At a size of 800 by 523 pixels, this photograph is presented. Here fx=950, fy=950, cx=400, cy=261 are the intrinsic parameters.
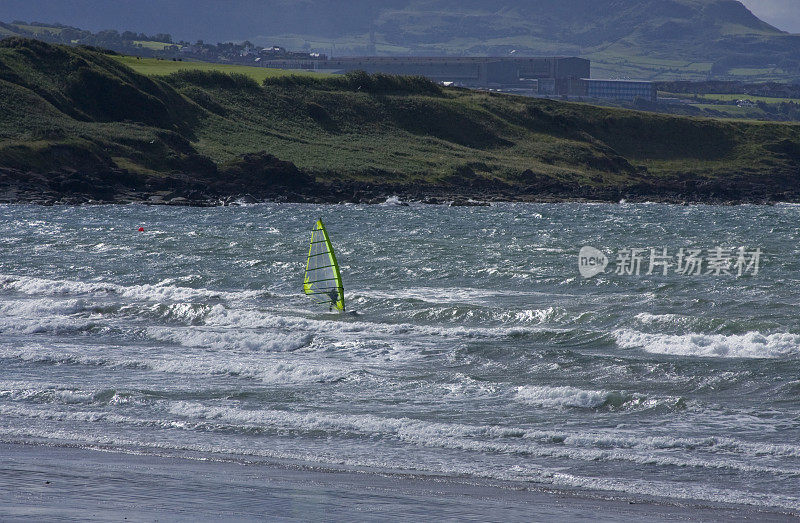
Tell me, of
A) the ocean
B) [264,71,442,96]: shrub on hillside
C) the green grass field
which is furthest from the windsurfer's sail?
[264,71,442,96]: shrub on hillside

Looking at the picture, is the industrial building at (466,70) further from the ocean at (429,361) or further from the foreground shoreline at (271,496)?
the foreground shoreline at (271,496)

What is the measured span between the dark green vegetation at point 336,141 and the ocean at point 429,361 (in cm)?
2630

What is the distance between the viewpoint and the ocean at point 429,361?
36.6 ft

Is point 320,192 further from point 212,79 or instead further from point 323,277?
point 212,79

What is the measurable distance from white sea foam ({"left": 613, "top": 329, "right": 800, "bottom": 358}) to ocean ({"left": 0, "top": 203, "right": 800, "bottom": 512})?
0.05 meters

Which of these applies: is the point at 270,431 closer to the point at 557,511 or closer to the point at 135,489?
the point at 135,489

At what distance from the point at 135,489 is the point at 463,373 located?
22.3 ft

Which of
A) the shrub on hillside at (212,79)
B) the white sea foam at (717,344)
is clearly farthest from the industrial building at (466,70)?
the white sea foam at (717,344)

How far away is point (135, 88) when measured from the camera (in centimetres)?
7519

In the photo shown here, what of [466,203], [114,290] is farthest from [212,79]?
[114,290]

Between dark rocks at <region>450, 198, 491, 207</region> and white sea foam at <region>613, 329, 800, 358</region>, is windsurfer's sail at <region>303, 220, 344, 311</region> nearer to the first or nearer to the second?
white sea foam at <region>613, 329, 800, 358</region>

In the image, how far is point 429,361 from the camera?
1612 centimetres

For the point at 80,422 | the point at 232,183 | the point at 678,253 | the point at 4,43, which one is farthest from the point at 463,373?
the point at 4,43

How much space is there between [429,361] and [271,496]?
6.86m
